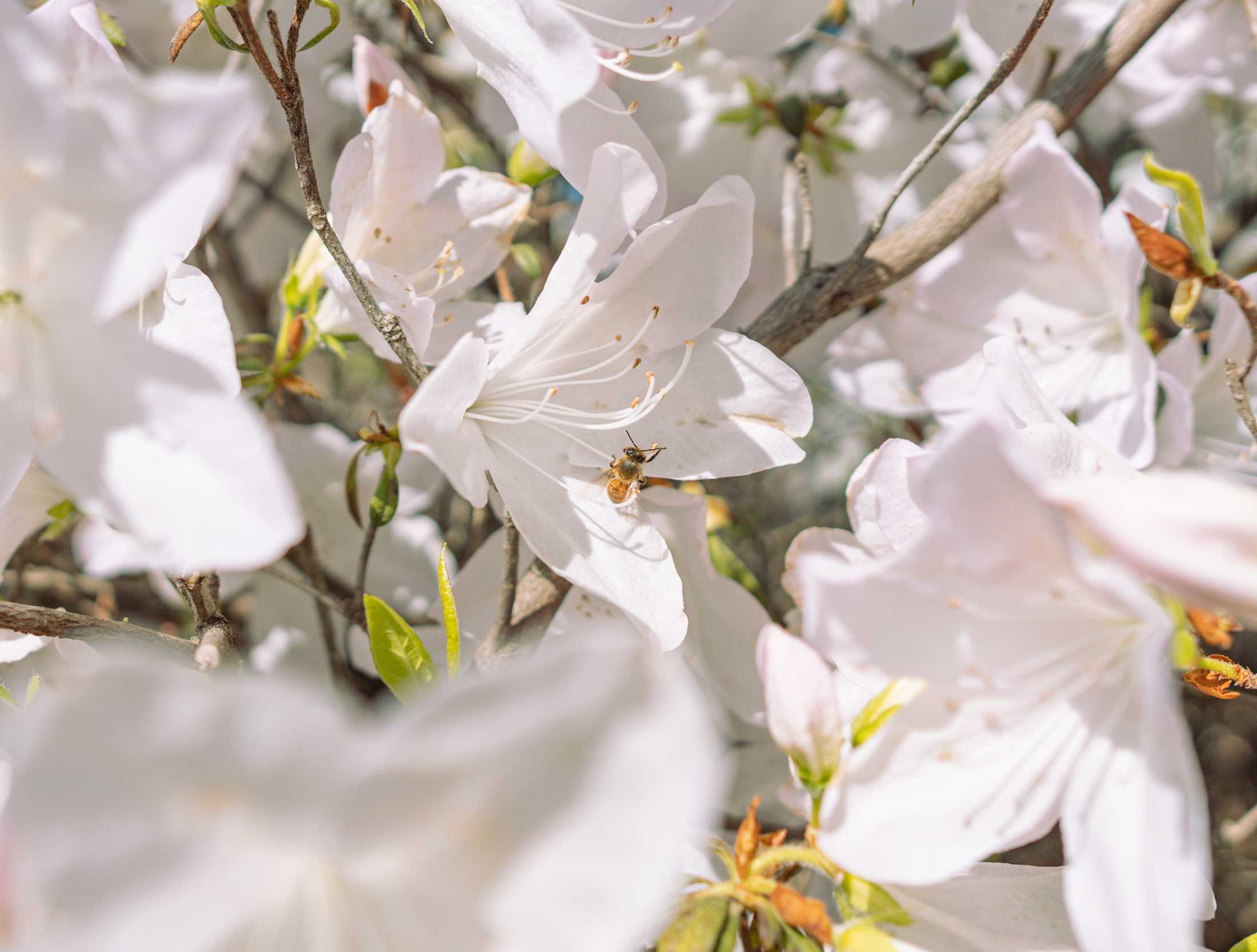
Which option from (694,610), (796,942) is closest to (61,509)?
(694,610)

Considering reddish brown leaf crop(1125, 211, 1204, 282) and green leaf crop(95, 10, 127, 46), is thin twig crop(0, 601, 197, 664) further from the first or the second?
reddish brown leaf crop(1125, 211, 1204, 282)

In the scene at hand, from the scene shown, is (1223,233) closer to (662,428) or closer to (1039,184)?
(1039,184)

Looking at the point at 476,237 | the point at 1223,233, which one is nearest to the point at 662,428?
the point at 476,237

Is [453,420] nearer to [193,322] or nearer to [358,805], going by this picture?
[193,322]

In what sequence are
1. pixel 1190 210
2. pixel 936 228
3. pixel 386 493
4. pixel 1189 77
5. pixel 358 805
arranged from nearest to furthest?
pixel 358 805 < pixel 1190 210 < pixel 386 493 < pixel 936 228 < pixel 1189 77

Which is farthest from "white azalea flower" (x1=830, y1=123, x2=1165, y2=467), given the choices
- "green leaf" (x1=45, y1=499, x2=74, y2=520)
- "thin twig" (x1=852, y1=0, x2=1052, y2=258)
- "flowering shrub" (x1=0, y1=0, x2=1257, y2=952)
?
"green leaf" (x1=45, y1=499, x2=74, y2=520)

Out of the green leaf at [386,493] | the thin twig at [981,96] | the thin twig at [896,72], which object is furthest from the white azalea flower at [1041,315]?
the green leaf at [386,493]
